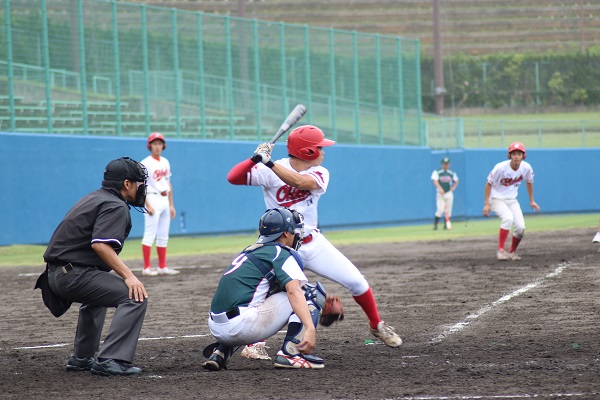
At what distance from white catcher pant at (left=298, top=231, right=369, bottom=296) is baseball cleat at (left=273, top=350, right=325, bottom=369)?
0.81 m

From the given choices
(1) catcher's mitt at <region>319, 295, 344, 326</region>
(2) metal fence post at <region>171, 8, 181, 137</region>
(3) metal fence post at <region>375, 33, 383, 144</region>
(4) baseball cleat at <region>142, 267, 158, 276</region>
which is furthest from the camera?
(3) metal fence post at <region>375, 33, 383, 144</region>

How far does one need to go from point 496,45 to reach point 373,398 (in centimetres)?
4088

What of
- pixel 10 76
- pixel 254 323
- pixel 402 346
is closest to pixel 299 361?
pixel 254 323

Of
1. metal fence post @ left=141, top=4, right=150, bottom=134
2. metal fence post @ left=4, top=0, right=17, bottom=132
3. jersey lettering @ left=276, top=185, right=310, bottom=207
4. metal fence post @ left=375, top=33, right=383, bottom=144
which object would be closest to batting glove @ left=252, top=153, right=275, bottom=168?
jersey lettering @ left=276, top=185, right=310, bottom=207

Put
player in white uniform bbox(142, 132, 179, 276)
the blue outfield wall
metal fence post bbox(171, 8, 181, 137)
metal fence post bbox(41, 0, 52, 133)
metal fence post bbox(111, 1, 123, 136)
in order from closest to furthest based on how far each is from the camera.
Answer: player in white uniform bbox(142, 132, 179, 276), the blue outfield wall, metal fence post bbox(41, 0, 52, 133), metal fence post bbox(111, 1, 123, 136), metal fence post bbox(171, 8, 181, 137)

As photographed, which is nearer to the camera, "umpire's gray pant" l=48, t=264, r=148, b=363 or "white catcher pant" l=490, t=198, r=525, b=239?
"umpire's gray pant" l=48, t=264, r=148, b=363

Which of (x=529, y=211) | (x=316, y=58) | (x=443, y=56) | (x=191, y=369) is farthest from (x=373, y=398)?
(x=443, y=56)

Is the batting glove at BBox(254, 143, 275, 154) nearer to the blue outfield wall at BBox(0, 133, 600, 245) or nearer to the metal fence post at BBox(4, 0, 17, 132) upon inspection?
the blue outfield wall at BBox(0, 133, 600, 245)

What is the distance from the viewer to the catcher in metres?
6.75

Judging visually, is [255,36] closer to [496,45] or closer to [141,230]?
[141,230]

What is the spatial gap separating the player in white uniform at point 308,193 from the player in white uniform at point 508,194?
7439 millimetres

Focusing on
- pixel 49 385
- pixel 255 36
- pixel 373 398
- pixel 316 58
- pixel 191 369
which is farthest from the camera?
pixel 316 58

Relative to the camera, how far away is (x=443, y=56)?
44.4 meters

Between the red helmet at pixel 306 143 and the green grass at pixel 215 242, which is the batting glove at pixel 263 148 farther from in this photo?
the green grass at pixel 215 242
